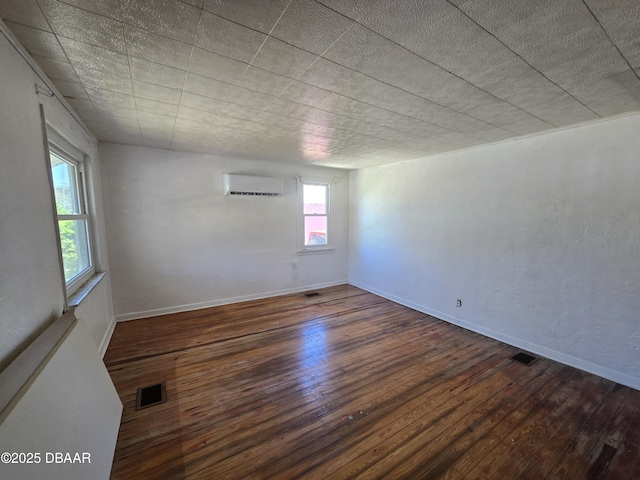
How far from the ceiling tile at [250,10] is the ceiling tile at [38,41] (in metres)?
0.88

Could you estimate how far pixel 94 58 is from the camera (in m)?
1.43

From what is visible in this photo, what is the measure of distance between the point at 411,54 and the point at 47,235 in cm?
242

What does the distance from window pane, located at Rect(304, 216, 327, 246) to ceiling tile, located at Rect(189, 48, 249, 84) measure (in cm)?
339

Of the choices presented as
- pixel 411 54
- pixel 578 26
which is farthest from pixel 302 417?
pixel 578 26

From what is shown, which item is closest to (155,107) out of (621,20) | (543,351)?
(621,20)

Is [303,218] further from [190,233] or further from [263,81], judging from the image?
[263,81]

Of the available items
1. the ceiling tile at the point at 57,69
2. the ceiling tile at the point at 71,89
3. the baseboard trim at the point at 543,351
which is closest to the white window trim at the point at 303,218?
the baseboard trim at the point at 543,351

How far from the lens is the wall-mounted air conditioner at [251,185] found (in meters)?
4.00

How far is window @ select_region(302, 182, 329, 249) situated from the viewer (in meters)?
4.93

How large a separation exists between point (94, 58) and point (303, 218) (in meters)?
3.60

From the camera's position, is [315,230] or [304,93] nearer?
[304,93]

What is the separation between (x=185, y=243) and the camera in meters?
3.86

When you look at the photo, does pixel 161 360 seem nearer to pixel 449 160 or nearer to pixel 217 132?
pixel 217 132

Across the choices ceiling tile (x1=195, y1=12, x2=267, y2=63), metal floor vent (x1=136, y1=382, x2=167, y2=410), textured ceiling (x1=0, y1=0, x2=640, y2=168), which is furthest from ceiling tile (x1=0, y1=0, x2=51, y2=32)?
metal floor vent (x1=136, y1=382, x2=167, y2=410)
